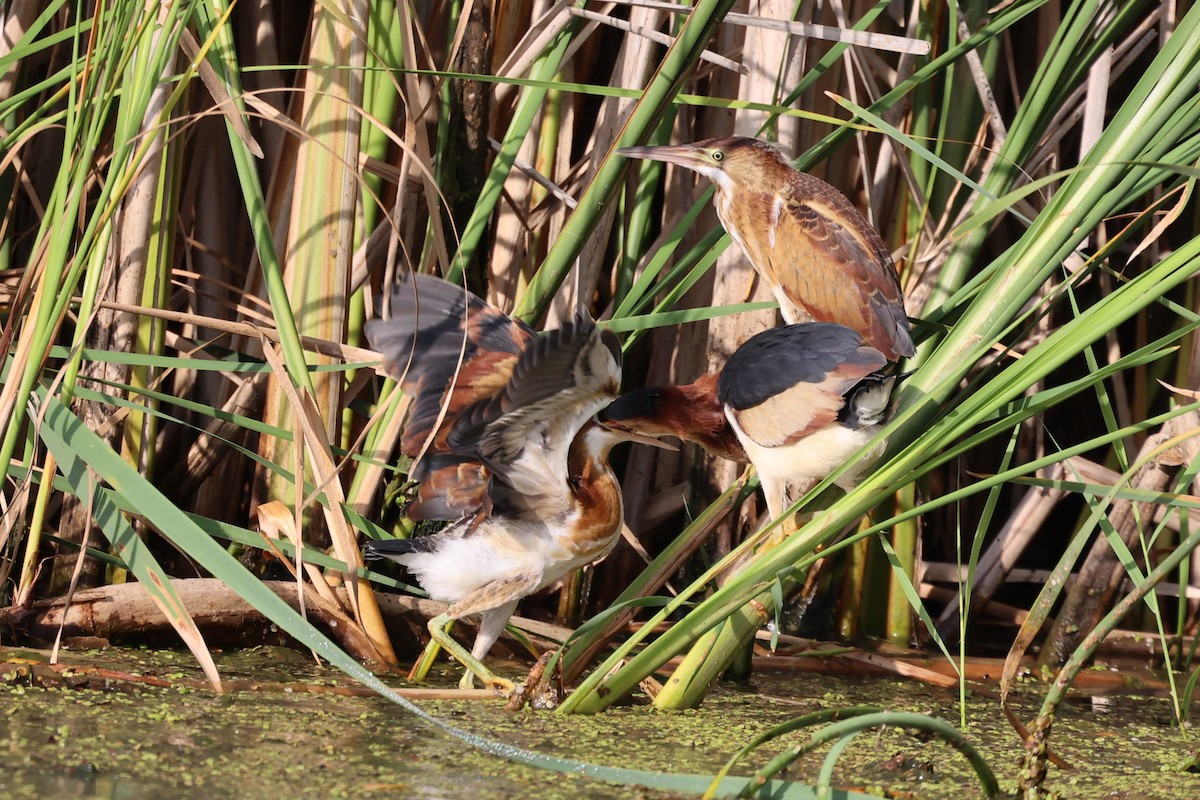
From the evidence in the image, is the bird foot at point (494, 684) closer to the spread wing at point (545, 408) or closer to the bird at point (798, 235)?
the spread wing at point (545, 408)

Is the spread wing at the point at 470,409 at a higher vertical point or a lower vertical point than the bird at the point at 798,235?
lower

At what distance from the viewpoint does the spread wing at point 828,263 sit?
2.35 metres

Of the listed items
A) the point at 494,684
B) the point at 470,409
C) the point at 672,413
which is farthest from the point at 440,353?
the point at 494,684

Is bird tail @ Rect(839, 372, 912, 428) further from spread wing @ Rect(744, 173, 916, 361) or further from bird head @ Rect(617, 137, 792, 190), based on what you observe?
bird head @ Rect(617, 137, 792, 190)

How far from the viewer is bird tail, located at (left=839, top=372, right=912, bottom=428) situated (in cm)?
200

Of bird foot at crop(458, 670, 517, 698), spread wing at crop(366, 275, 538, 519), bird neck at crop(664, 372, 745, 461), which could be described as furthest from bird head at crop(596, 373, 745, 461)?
bird foot at crop(458, 670, 517, 698)

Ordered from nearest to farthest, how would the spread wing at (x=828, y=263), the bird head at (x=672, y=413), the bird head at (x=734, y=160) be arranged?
the bird head at (x=672, y=413) < the spread wing at (x=828, y=263) < the bird head at (x=734, y=160)

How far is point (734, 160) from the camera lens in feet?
8.39

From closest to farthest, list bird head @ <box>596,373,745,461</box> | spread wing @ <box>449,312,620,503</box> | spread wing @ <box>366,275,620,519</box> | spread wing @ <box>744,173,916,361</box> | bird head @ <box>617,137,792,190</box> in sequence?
spread wing @ <box>449,312,620,503</box>
spread wing @ <box>366,275,620,519</box>
bird head @ <box>596,373,745,461</box>
spread wing @ <box>744,173,916,361</box>
bird head @ <box>617,137,792,190</box>

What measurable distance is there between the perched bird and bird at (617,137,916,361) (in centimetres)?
30

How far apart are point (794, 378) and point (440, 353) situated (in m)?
0.59

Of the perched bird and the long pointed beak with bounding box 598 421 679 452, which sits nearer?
the perched bird

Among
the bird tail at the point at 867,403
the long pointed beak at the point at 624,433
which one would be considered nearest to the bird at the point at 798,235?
the bird tail at the point at 867,403

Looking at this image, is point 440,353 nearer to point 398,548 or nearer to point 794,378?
point 398,548
